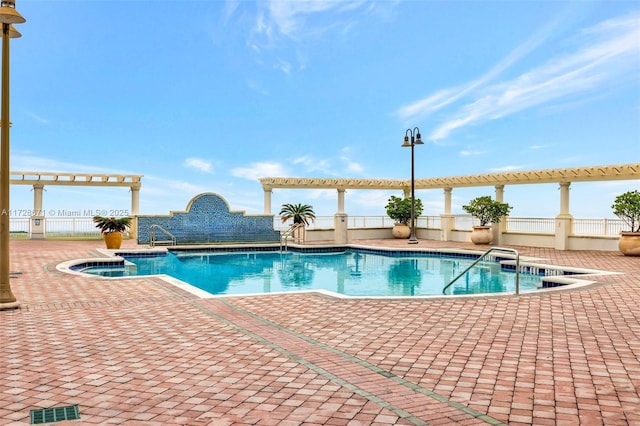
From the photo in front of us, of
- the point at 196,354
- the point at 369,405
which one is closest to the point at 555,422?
the point at 369,405

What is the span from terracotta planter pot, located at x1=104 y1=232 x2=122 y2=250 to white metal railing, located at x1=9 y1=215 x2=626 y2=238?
4053mm

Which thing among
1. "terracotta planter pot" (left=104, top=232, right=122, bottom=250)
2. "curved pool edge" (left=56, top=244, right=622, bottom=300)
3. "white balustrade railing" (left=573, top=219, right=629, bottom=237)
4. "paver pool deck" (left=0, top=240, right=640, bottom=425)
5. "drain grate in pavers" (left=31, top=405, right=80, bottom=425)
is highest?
"white balustrade railing" (left=573, top=219, right=629, bottom=237)

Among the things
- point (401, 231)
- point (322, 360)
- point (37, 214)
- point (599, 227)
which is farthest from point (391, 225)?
point (322, 360)

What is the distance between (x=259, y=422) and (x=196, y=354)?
5.82 ft

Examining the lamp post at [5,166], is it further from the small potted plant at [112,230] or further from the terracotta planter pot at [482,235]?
the terracotta planter pot at [482,235]

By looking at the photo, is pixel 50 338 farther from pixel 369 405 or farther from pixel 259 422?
pixel 369 405

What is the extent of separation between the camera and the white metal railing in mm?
18375

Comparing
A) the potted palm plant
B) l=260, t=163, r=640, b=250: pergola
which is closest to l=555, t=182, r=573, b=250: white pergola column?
l=260, t=163, r=640, b=250: pergola

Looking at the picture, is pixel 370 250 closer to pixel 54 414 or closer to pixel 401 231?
pixel 401 231

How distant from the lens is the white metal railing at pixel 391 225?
1838 cm

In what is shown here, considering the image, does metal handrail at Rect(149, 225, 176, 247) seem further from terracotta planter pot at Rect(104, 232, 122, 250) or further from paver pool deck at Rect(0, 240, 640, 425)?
paver pool deck at Rect(0, 240, 640, 425)

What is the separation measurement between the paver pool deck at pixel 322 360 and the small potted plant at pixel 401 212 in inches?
642

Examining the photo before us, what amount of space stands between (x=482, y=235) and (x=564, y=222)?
3156 mm

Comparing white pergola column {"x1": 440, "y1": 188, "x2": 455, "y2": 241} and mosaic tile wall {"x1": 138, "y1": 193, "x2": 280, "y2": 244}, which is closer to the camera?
mosaic tile wall {"x1": 138, "y1": 193, "x2": 280, "y2": 244}
